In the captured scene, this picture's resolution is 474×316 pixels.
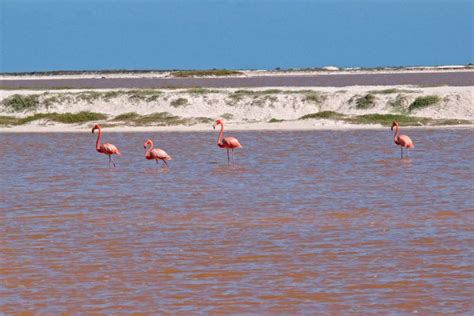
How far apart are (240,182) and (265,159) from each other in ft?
15.8

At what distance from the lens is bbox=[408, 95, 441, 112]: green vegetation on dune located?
126ft

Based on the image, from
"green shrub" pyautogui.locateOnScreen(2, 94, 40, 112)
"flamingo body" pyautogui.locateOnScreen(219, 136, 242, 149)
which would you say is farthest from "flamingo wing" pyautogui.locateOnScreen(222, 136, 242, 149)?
"green shrub" pyautogui.locateOnScreen(2, 94, 40, 112)

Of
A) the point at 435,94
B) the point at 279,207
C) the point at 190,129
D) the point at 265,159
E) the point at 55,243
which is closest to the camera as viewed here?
the point at 55,243

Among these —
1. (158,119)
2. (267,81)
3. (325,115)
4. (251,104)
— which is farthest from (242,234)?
(267,81)

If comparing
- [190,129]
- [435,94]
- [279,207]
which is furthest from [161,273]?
[435,94]

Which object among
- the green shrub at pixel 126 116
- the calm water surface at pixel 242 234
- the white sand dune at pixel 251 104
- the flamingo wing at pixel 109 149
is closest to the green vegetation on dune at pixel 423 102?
the white sand dune at pixel 251 104

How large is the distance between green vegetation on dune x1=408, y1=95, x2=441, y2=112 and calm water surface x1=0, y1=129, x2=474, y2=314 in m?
12.1

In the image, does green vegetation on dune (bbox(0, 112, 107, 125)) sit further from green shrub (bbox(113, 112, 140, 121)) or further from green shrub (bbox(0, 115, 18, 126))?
green shrub (bbox(113, 112, 140, 121))

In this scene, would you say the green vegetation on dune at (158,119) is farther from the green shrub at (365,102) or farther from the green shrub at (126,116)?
the green shrub at (365,102)

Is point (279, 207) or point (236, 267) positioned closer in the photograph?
point (236, 267)

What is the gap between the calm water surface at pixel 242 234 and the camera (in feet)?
34.5

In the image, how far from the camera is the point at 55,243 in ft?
45.1

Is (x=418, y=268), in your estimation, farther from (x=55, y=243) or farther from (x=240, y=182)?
(x=240, y=182)

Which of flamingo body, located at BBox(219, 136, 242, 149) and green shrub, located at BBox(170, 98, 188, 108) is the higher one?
green shrub, located at BBox(170, 98, 188, 108)
